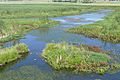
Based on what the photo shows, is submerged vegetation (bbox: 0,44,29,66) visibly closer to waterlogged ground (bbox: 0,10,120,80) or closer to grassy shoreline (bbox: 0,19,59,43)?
waterlogged ground (bbox: 0,10,120,80)

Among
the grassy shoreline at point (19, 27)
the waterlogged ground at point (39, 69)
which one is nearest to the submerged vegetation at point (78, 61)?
the waterlogged ground at point (39, 69)

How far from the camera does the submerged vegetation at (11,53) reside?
31.4 metres

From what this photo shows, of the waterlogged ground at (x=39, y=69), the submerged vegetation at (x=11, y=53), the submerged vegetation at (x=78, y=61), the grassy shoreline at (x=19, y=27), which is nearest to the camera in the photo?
the waterlogged ground at (x=39, y=69)

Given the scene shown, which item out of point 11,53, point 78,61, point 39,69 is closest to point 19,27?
point 11,53

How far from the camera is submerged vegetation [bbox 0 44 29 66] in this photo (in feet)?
103

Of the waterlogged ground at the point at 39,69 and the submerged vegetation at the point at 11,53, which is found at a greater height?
the submerged vegetation at the point at 11,53

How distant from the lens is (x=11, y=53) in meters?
32.8

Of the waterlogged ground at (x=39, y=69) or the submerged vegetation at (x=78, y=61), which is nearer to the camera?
the waterlogged ground at (x=39, y=69)

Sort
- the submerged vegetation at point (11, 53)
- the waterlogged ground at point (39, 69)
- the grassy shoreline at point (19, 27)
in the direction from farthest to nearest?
the grassy shoreline at point (19, 27) < the submerged vegetation at point (11, 53) < the waterlogged ground at point (39, 69)

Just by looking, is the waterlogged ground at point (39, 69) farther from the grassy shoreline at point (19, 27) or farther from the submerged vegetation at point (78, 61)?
the grassy shoreline at point (19, 27)

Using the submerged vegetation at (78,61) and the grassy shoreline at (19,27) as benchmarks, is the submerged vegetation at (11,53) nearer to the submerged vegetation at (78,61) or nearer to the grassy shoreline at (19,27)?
the submerged vegetation at (78,61)

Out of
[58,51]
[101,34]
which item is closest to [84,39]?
[101,34]

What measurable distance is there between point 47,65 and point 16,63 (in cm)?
404

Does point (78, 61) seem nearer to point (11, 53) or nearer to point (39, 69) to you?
point (39, 69)
